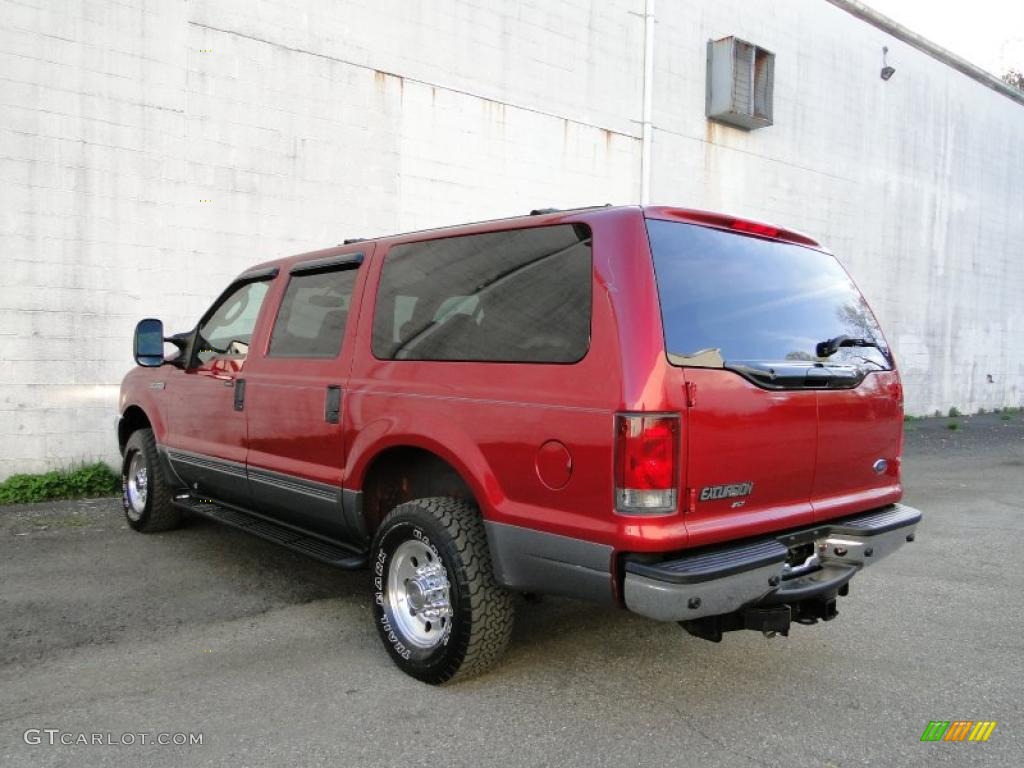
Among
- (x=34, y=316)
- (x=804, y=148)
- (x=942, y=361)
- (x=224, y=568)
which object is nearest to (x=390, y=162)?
(x=34, y=316)

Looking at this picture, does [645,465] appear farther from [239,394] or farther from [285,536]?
[239,394]

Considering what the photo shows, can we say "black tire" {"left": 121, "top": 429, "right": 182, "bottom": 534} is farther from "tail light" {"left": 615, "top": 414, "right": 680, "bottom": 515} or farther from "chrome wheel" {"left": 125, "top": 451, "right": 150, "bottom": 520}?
"tail light" {"left": 615, "top": 414, "right": 680, "bottom": 515}

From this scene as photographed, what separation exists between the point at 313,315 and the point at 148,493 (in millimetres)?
2364

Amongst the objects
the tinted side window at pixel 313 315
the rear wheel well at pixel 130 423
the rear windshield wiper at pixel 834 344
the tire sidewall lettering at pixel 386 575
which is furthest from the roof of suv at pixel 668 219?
the rear wheel well at pixel 130 423

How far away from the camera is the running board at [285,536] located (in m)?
4.00

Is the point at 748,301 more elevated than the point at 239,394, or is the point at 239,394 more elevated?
the point at 748,301

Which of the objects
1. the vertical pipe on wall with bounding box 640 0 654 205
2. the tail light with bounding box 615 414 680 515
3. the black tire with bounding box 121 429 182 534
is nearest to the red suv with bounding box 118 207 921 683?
the tail light with bounding box 615 414 680 515

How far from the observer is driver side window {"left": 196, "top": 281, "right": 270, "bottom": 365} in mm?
4965

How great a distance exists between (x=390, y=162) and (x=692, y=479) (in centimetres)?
730

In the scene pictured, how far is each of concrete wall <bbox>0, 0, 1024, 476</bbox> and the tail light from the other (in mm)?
6439

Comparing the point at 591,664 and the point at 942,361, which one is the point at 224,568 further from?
the point at 942,361

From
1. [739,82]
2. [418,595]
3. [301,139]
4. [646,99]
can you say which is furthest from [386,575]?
[739,82]

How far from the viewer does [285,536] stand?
4473 mm

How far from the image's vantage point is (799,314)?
3.55 meters
